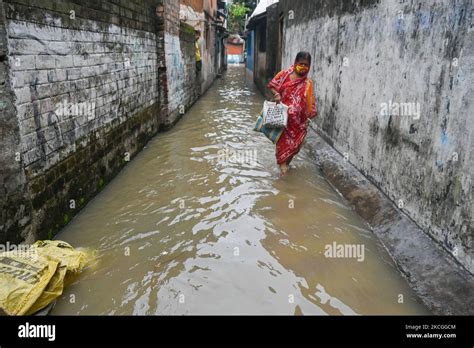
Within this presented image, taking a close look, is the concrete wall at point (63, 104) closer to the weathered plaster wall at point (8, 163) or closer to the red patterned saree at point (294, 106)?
the weathered plaster wall at point (8, 163)

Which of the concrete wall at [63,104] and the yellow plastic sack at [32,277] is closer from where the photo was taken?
the yellow plastic sack at [32,277]

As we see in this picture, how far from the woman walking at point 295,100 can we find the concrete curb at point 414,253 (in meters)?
0.92

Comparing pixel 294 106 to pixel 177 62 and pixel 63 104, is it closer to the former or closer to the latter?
pixel 63 104

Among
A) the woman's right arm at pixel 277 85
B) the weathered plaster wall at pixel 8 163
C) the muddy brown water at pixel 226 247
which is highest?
the woman's right arm at pixel 277 85

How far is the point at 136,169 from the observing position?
19.1 feet

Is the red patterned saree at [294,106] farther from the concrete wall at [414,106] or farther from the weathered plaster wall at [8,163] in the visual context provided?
the weathered plaster wall at [8,163]

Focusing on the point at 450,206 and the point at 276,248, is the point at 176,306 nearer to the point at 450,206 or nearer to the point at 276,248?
the point at 276,248

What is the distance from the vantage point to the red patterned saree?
5121 mm

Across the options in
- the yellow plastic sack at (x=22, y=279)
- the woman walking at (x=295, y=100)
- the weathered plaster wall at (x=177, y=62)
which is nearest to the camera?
the yellow plastic sack at (x=22, y=279)

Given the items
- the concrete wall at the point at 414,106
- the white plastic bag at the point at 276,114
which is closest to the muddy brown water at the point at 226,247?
the concrete wall at the point at 414,106

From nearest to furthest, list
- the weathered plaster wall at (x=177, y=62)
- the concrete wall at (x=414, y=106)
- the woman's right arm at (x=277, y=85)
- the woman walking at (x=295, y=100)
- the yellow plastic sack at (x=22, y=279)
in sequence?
the yellow plastic sack at (x=22, y=279)
the concrete wall at (x=414, y=106)
the woman walking at (x=295, y=100)
the woman's right arm at (x=277, y=85)
the weathered plaster wall at (x=177, y=62)

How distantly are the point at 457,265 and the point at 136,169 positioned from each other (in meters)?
4.63

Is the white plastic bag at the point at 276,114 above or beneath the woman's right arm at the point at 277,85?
beneath

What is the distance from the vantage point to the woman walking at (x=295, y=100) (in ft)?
16.5
